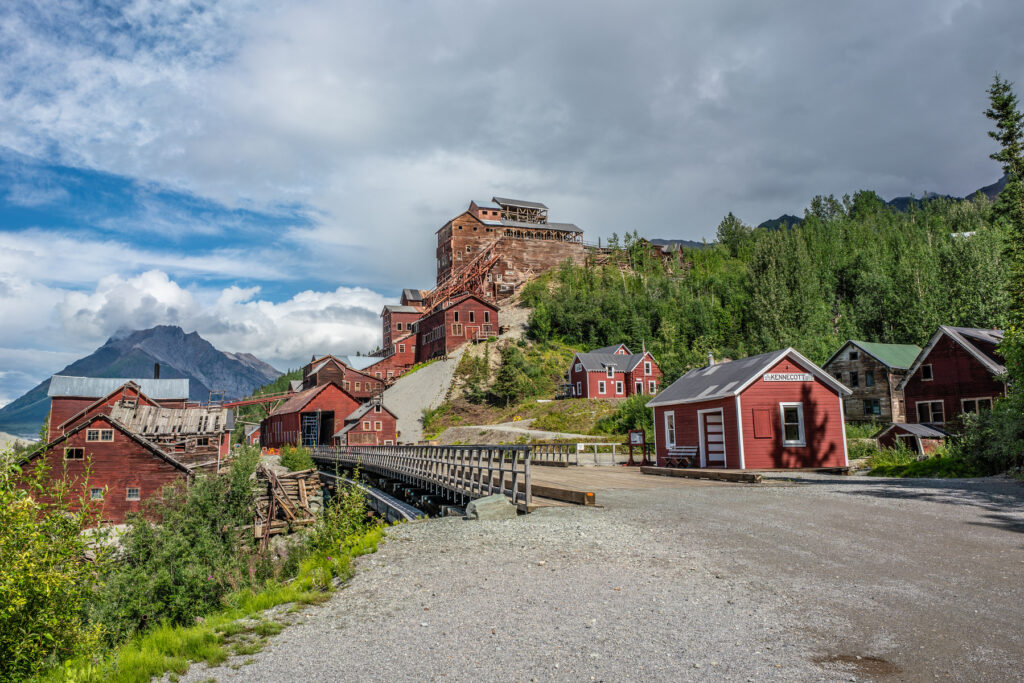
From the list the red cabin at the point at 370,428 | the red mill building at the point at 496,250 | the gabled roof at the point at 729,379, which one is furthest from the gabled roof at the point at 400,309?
the gabled roof at the point at 729,379

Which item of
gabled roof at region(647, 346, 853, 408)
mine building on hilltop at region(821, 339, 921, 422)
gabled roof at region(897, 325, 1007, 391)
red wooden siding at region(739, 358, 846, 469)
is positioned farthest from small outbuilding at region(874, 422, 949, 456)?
gabled roof at region(647, 346, 853, 408)

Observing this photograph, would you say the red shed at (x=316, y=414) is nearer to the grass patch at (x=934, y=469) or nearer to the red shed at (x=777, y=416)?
the red shed at (x=777, y=416)

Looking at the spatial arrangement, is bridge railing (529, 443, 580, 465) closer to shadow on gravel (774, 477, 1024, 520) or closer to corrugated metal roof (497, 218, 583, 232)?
shadow on gravel (774, 477, 1024, 520)

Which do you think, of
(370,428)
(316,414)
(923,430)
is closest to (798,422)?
(923,430)

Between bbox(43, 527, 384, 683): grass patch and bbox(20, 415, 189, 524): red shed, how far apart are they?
100ft

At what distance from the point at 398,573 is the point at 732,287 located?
9509cm

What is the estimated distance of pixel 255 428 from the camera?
93.4 m

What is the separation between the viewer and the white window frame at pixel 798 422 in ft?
84.0

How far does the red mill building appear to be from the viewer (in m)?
101

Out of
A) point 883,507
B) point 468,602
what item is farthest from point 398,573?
point 883,507

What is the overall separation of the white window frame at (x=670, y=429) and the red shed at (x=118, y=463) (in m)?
28.7

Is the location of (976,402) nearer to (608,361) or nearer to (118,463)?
(608,361)

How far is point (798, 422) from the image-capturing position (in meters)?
25.9

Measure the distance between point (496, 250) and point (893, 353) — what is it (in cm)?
6532
